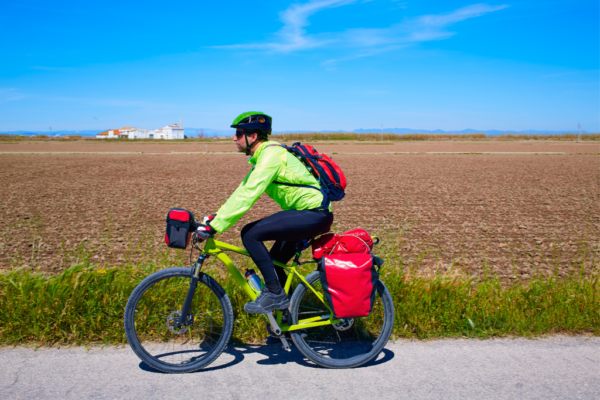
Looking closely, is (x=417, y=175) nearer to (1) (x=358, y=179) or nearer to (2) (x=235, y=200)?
(1) (x=358, y=179)

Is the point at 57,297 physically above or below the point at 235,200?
below

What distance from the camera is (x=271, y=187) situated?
3.18 metres

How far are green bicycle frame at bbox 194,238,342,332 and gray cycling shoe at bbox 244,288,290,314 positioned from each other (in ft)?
0.37

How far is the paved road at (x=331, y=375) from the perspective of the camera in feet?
8.87

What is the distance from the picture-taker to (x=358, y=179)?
19578mm

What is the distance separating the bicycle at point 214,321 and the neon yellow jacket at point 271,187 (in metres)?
0.36

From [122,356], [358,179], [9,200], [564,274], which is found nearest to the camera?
[122,356]

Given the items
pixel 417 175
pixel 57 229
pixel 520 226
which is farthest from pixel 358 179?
pixel 57 229

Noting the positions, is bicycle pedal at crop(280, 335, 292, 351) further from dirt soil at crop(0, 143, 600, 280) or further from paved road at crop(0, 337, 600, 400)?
dirt soil at crop(0, 143, 600, 280)

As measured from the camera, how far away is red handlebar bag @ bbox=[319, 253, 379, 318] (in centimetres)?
308

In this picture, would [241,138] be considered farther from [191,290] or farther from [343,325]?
[343,325]

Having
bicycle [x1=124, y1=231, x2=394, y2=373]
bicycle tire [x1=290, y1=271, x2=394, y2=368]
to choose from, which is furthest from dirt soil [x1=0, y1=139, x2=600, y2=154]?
bicycle [x1=124, y1=231, x2=394, y2=373]

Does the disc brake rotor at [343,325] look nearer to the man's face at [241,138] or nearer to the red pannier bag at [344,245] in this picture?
the red pannier bag at [344,245]

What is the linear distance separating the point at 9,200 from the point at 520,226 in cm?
1425
